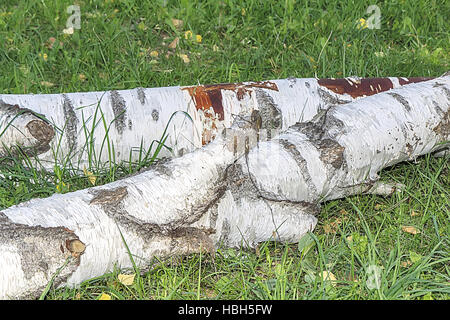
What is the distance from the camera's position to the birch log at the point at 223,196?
7.07 feet

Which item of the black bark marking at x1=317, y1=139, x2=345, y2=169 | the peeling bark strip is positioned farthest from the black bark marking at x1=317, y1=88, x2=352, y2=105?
the peeling bark strip

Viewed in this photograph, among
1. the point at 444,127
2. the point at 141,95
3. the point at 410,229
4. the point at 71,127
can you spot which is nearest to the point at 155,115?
the point at 141,95

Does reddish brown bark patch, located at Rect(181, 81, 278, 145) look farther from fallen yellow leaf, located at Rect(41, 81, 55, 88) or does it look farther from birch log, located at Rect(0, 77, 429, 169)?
fallen yellow leaf, located at Rect(41, 81, 55, 88)

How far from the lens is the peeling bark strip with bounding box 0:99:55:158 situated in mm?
2902

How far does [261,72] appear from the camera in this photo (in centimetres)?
428

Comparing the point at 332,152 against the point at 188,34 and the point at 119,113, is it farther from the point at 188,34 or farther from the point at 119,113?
the point at 188,34

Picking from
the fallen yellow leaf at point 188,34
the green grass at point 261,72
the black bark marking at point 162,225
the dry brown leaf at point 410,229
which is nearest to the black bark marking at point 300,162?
the green grass at point 261,72

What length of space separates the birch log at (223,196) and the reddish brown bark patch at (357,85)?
1.23ft

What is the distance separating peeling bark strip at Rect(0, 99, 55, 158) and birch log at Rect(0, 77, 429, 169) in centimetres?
2

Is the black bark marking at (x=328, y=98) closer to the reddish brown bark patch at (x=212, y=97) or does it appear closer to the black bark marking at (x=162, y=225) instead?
the reddish brown bark patch at (x=212, y=97)

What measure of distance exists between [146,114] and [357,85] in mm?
1287
